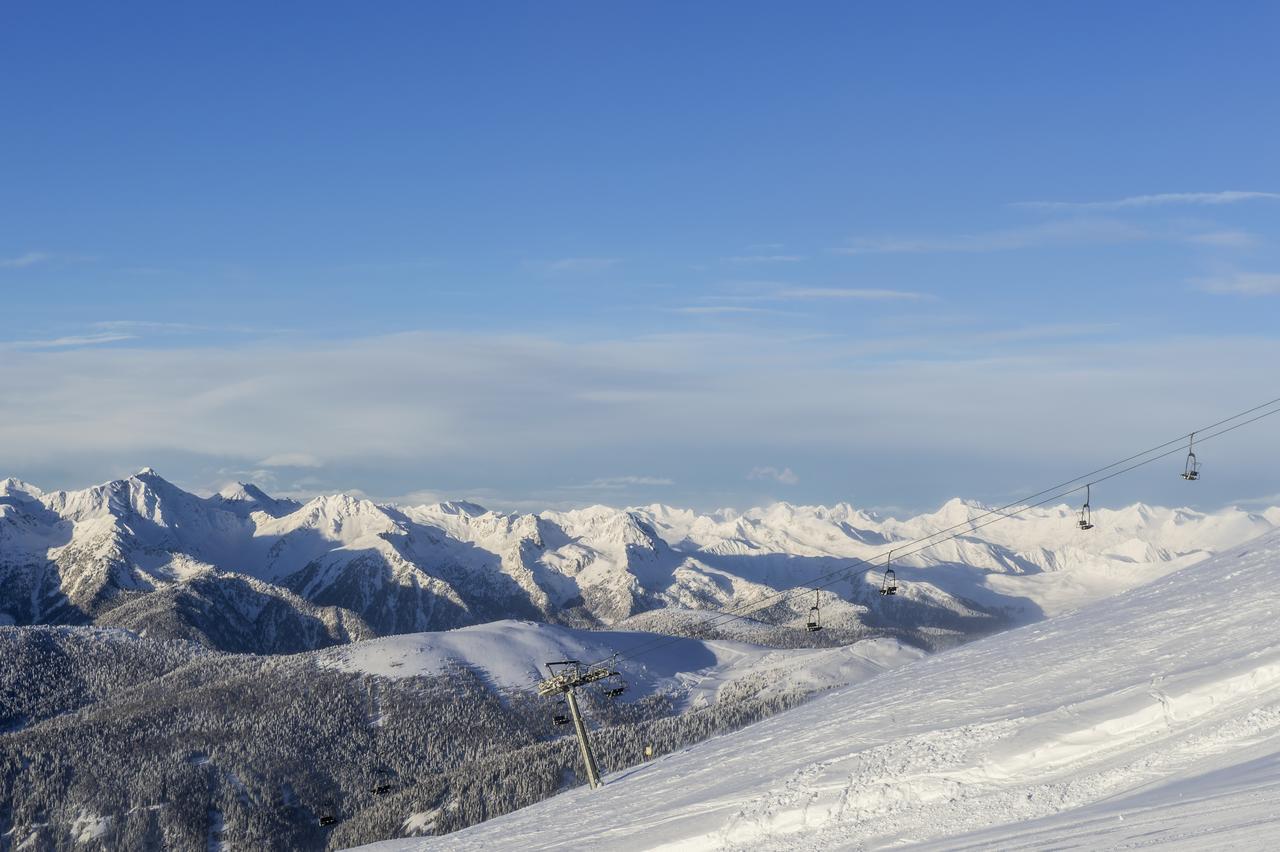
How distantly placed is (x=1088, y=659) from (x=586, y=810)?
2097 cm

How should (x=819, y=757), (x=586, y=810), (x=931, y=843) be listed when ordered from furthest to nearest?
(x=586, y=810), (x=819, y=757), (x=931, y=843)

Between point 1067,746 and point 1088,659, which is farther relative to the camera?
point 1088,659

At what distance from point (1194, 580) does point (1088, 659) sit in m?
13.2

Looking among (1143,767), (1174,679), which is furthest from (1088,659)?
(1143,767)

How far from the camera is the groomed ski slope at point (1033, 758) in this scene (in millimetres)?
Result: 26156

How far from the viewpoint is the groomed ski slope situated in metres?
26.2

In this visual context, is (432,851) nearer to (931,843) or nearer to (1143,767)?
(931,843)

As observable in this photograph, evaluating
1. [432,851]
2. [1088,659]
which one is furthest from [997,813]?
[432,851]

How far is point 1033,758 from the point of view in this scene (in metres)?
32.2

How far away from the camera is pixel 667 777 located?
50344 millimetres

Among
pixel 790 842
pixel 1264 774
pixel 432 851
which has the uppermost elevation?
pixel 1264 774

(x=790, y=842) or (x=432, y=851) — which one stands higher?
(x=790, y=842)

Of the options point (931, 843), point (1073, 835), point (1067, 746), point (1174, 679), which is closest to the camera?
point (1073, 835)

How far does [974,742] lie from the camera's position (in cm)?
3484
